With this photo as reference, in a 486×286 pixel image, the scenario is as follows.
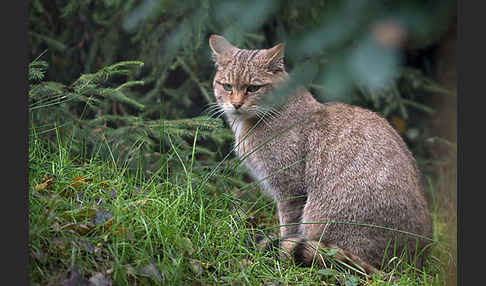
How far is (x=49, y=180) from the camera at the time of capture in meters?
2.73

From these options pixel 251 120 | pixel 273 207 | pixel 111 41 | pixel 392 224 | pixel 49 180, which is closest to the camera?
pixel 49 180

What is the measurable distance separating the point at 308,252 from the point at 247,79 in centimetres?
118

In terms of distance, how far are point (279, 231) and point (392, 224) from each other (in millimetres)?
910

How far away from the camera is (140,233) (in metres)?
2.54

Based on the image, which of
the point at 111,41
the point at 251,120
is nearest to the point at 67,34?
the point at 111,41

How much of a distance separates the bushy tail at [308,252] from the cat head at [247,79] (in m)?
0.85

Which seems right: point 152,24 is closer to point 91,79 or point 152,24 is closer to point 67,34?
point 67,34

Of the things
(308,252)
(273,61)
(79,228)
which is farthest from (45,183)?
(273,61)

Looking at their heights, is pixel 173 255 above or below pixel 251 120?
→ below

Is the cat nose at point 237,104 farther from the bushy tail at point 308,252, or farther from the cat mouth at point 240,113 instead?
the bushy tail at point 308,252

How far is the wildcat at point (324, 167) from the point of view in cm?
311

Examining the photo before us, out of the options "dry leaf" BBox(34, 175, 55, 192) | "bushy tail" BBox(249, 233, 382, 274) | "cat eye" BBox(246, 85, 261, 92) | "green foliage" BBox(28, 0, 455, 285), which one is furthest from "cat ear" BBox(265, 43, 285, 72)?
"dry leaf" BBox(34, 175, 55, 192)

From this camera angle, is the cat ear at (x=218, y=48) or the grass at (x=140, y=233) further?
the cat ear at (x=218, y=48)

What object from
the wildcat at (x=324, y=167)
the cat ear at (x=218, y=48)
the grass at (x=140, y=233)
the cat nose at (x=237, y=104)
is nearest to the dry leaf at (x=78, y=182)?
the grass at (x=140, y=233)
